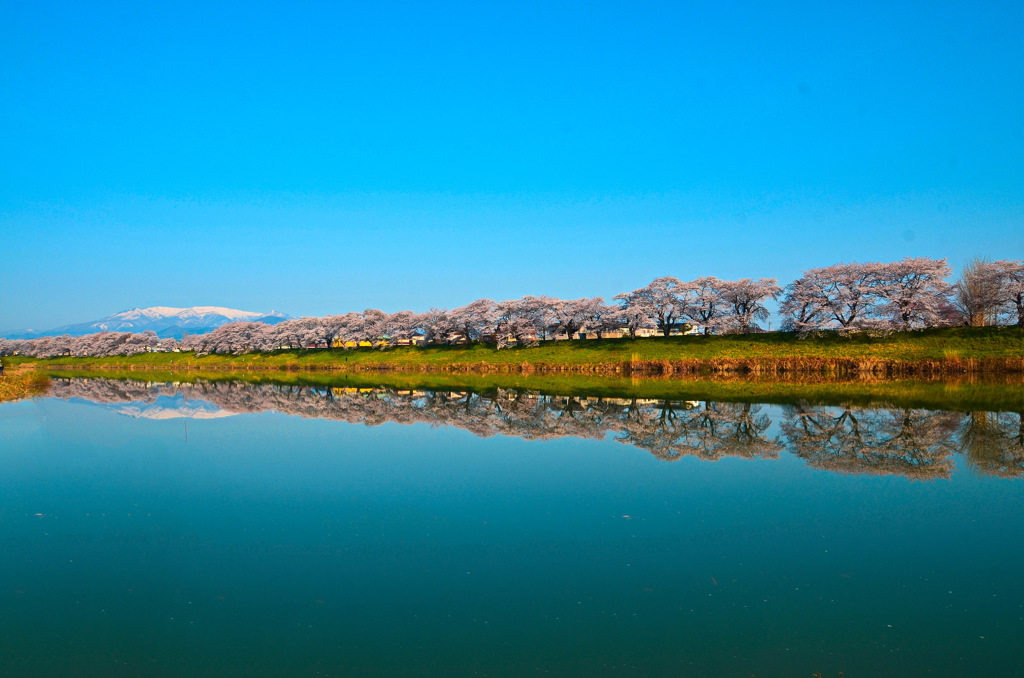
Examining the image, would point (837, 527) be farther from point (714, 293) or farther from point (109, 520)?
point (714, 293)

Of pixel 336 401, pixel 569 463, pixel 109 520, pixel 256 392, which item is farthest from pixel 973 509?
pixel 256 392

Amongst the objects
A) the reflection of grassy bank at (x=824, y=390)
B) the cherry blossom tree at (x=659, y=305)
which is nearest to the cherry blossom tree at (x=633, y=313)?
the cherry blossom tree at (x=659, y=305)

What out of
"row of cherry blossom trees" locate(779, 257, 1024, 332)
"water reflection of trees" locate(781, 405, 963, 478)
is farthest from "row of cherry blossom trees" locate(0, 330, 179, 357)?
"water reflection of trees" locate(781, 405, 963, 478)

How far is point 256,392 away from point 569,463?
33.7 meters

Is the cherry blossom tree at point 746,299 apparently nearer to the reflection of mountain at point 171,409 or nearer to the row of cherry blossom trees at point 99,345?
the reflection of mountain at point 171,409

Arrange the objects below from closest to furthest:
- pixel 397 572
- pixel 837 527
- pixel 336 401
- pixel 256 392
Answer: pixel 397 572 → pixel 837 527 → pixel 336 401 → pixel 256 392

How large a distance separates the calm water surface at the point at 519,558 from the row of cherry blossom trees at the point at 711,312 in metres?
46.8

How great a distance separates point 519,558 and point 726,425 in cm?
1531

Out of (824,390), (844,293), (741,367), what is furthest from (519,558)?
(844,293)

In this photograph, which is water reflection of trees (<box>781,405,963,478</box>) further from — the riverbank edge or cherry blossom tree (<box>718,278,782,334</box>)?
cherry blossom tree (<box>718,278,782,334</box>)

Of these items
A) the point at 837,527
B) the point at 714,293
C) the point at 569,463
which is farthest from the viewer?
the point at 714,293

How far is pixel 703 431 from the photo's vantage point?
20.9 metres

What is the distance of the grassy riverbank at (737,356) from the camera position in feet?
158

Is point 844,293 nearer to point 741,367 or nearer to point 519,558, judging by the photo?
point 741,367
